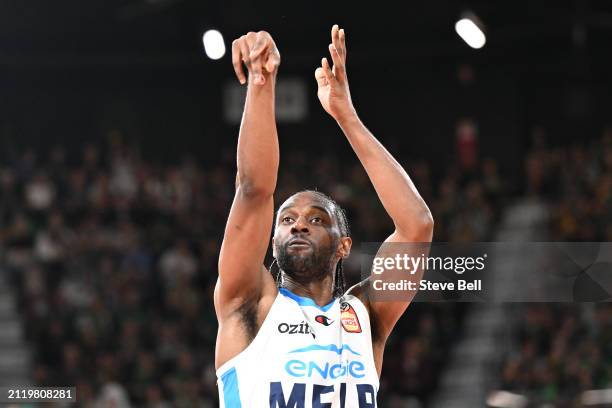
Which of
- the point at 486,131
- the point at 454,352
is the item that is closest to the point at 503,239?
the point at 454,352

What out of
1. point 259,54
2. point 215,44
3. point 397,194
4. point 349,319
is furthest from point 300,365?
point 215,44

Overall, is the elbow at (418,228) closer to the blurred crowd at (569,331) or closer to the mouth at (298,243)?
the mouth at (298,243)

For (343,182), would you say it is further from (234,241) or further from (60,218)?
(234,241)

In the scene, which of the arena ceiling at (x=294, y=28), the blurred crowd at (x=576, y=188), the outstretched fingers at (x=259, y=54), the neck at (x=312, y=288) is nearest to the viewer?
the outstretched fingers at (x=259, y=54)

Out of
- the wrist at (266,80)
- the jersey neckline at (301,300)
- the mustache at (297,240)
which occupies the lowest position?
the jersey neckline at (301,300)

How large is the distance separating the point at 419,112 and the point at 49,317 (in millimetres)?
9899

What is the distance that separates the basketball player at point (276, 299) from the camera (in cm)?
437

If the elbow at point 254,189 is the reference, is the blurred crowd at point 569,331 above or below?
above

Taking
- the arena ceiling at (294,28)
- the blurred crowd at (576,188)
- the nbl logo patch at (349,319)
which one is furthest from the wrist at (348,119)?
the arena ceiling at (294,28)

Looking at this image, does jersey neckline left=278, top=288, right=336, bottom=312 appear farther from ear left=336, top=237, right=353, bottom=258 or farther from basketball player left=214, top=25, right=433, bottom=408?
ear left=336, top=237, right=353, bottom=258

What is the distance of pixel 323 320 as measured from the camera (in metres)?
4.64

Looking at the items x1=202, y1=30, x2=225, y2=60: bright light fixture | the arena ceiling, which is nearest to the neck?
x1=202, y1=30, x2=225, y2=60: bright light fixture

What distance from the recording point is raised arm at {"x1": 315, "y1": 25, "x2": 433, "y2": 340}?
491 centimetres

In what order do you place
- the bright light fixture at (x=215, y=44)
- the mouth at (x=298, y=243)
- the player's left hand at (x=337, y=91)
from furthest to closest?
the bright light fixture at (x=215, y=44) < the player's left hand at (x=337, y=91) < the mouth at (x=298, y=243)
